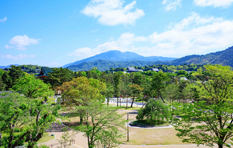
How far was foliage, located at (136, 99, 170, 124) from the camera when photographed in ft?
72.8

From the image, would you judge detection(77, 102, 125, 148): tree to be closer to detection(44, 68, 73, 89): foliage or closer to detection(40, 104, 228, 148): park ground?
detection(40, 104, 228, 148): park ground

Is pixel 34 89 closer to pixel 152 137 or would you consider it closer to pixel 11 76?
pixel 152 137

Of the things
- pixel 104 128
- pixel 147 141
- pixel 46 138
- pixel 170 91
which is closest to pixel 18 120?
pixel 104 128

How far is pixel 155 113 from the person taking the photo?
22.3 meters

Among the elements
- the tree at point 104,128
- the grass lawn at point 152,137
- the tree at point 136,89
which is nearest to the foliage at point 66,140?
the tree at point 104,128

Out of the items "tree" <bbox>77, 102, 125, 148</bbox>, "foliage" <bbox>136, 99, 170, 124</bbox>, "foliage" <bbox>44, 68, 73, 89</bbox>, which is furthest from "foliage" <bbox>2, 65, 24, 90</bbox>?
"tree" <bbox>77, 102, 125, 148</bbox>

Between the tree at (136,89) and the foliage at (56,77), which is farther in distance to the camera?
the foliage at (56,77)

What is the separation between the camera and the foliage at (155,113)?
22188 millimetres

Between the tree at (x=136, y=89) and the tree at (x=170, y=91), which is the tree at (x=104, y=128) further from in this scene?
the tree at (x=170, y=91)

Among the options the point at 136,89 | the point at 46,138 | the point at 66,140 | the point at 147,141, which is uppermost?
the point at 136,89

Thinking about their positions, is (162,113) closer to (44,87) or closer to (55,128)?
(55,128)

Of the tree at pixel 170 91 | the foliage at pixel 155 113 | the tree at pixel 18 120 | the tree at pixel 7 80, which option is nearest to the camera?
the tree at pixel 18 120

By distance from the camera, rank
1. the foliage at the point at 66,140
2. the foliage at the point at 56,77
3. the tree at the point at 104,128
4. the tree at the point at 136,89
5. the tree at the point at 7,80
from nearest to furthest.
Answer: the tree at the point at 104,128 < the foliage at the point at 66,140 < the tree at the point at 7,80 < the tree at the point at 136,89 < the foliage at the point at 56,77

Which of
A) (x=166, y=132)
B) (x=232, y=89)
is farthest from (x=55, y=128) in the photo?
(x=232, y=89)
